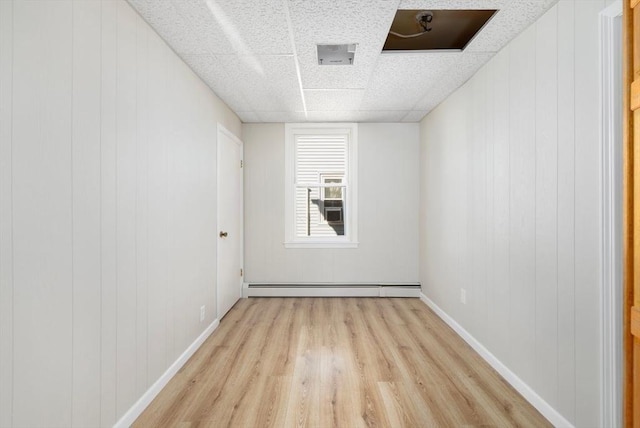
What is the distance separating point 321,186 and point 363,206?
2.14ft

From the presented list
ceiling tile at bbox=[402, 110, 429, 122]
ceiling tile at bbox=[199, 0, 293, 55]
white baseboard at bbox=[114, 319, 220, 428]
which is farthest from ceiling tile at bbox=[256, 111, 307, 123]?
white baseboard at bbox=[114, 319, 220, 428]

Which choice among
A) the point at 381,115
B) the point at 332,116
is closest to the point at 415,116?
the point at 381,115

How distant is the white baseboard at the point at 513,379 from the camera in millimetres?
1798

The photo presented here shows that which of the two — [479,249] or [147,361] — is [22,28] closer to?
[147,361]

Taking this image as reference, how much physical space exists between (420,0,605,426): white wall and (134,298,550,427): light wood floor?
1.01 ft

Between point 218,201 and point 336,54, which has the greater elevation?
point 336,54

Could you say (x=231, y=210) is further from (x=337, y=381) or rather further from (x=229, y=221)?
(x=337, y=381)

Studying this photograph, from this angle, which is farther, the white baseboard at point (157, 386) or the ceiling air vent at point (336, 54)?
the ceiling air vent at point (336, 54)

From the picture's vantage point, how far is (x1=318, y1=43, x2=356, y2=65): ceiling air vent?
7.79 ft

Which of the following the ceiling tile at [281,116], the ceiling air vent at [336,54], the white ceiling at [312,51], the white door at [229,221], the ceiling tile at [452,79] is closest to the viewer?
the white ceiling at [312,51]

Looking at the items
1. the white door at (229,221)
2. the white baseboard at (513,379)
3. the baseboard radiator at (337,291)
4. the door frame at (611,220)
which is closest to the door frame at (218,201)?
the white door at (229,221)

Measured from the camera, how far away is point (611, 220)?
1472 mm

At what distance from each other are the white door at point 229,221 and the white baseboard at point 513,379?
2.46m

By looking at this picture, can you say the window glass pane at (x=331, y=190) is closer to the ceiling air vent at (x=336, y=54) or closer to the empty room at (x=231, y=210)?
the empty room at (x=231, y=210)
